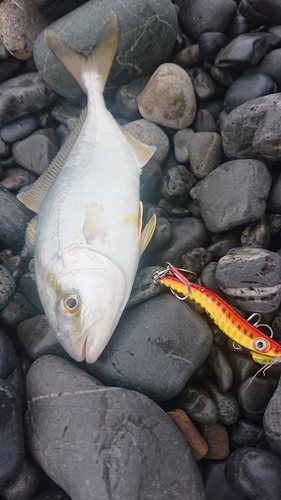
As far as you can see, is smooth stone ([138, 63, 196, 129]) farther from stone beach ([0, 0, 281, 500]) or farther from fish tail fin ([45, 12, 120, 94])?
fish tail fin ([45, 12, 120, 94])

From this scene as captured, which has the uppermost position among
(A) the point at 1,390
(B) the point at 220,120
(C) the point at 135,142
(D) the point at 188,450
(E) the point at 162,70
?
(E) the point at 162,70

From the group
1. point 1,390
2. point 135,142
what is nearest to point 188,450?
point 1,390

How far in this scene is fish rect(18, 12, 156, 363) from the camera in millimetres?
2611

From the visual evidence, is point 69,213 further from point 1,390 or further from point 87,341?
point 1,390

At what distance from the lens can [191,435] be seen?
283 centimetres

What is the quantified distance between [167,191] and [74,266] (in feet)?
4.31

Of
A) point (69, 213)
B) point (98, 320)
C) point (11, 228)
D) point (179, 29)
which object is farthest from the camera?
point (179, 29)

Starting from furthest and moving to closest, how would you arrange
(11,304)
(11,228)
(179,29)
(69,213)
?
(179,29)
(11,228)
(11,304)
(69,213)

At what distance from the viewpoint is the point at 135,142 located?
3.38 meters

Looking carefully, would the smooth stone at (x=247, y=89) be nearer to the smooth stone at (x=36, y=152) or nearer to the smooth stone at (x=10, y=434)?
the smooth stone at (x=36, y=152)

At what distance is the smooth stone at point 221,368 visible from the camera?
9.73 feet

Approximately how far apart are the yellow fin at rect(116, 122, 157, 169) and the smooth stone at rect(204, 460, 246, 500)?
91.7 inches

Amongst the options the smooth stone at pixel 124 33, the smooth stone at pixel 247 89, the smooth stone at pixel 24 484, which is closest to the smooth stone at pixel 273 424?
the smooth stone at pixel 24 484

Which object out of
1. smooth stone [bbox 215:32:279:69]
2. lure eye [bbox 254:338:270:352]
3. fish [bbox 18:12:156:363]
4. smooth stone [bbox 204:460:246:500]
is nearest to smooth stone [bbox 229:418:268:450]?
smooth stone [bbox 204:460:246:500]
